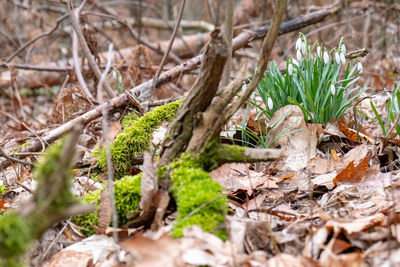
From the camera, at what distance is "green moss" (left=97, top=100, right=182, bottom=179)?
244 cm

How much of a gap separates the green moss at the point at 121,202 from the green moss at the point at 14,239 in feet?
1.89

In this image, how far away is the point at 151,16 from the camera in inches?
408

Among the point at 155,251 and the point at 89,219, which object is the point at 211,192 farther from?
the point at 89,219

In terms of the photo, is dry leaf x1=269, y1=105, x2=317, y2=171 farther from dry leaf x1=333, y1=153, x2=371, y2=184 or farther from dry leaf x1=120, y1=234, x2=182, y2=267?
dry leaf x1=120, y1=234, x2=182, y2=267

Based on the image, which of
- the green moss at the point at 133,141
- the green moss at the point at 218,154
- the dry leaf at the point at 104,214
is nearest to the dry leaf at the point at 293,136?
the green moss at the point at 133,141

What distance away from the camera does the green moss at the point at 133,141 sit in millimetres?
A: 2439

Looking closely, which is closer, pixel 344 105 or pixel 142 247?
pixel 142 247

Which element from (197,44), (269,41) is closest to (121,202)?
(269,41)

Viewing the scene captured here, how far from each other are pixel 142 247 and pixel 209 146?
0.63 metres

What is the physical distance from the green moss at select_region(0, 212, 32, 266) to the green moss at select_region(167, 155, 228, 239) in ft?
1.75

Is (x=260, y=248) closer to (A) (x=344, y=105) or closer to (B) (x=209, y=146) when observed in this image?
(B) (x=209, y=146)

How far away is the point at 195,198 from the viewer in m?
1.57

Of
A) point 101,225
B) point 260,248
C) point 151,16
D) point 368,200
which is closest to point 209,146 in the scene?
point 260,248

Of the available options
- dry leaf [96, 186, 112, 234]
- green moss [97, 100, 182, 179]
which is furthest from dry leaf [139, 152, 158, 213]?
A: green moss [97, 100, 182, 179]
